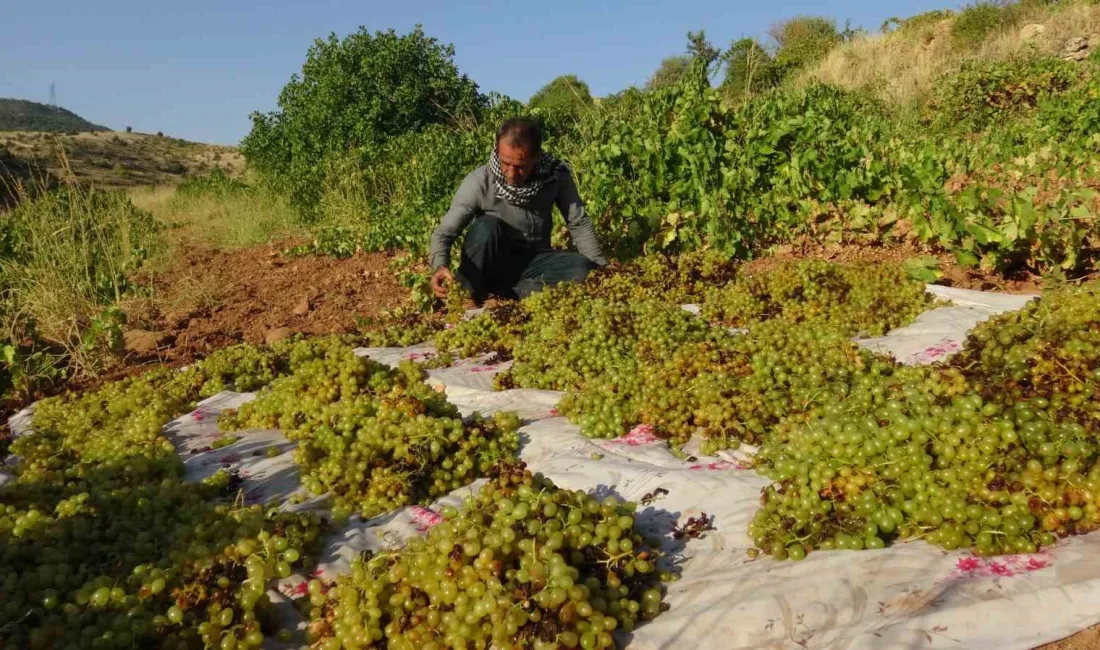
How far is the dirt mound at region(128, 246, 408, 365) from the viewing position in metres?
6.62

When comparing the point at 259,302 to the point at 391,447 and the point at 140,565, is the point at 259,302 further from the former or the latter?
the point at 140,565

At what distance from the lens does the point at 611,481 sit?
319 centimetres

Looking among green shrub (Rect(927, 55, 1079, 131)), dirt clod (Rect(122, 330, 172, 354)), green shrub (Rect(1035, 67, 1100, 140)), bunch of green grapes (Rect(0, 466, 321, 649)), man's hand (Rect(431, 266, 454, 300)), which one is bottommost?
bunch of green grapes (Rect(0, 466, 321, 649))

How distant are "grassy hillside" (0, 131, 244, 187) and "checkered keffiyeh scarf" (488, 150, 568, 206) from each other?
32961 millimetres

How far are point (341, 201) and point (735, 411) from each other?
35.1 ft

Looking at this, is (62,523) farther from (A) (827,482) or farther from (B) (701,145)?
(B) (701,145)

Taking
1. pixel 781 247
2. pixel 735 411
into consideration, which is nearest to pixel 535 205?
pixel 781 247

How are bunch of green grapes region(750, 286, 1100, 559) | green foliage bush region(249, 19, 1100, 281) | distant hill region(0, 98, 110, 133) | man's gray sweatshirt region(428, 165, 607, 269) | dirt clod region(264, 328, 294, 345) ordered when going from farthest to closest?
distant hill region(0, 98, 110, 133) → man's gray sweatshirt region(428, 165, 607, 269) → dirt clod region(264, 328, 294, 345) → green foliage bush region(249, 19, 1100, 281) → bunch of green grapes region(750, 286, 1100, 559)

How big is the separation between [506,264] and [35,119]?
76660mm

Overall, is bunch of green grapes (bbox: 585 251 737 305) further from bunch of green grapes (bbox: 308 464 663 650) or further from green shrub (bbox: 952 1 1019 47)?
green shrub (bbox: 952 1 1019 47)

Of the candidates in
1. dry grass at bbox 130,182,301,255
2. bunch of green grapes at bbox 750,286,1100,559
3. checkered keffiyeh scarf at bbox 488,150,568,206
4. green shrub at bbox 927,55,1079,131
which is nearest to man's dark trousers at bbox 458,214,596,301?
checkered keffiyeh scarf at bbox 488,150,568,206

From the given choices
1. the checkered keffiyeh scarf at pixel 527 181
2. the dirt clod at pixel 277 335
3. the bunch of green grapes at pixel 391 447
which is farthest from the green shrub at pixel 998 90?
the bunch of green grapes at pixel 391 447

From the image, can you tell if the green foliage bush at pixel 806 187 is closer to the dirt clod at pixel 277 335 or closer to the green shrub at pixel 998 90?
the dirt clod at pixel 277 335

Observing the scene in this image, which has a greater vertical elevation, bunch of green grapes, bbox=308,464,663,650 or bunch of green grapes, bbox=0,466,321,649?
bunch of green grapes, bbox=308,464,663,650
